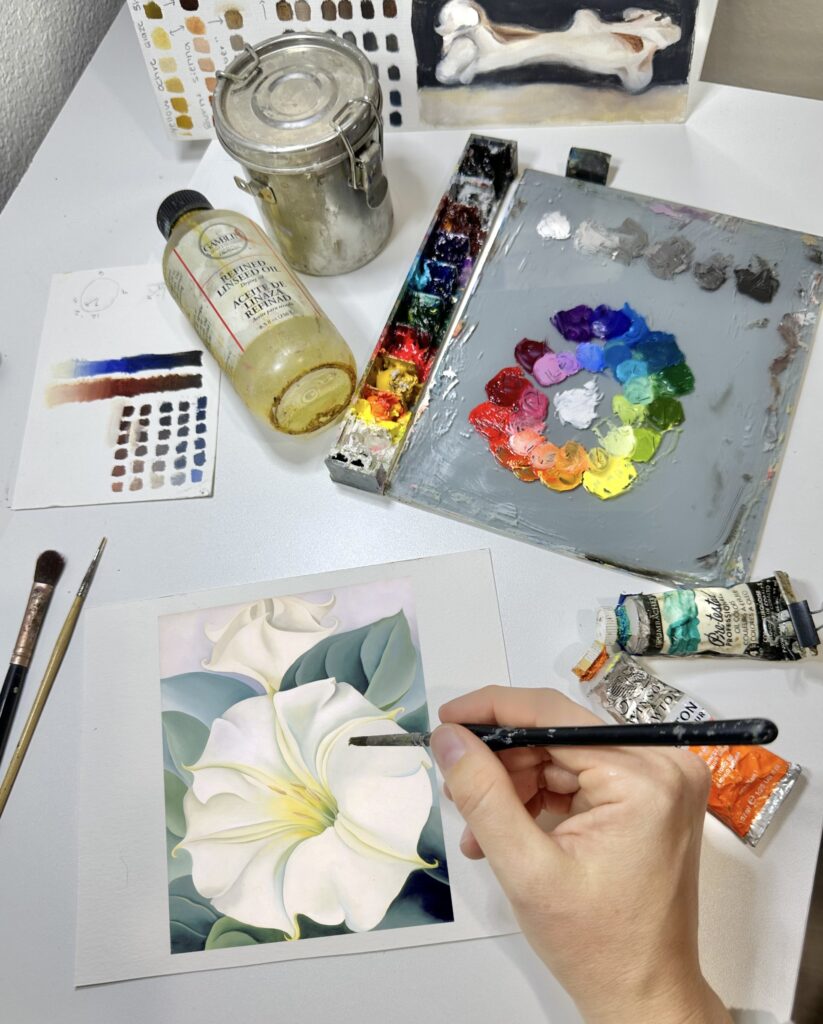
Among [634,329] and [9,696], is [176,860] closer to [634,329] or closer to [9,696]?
[9,696]

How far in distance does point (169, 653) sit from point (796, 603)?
521mm

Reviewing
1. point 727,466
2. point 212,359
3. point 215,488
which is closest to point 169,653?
point 215,488

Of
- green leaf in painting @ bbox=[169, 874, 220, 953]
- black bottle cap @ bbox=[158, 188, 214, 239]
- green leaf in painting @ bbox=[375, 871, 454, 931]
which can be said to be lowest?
green leaf in painting @ bbox=[169, 874, 220, 953]

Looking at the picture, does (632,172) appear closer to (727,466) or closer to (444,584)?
(727,466)

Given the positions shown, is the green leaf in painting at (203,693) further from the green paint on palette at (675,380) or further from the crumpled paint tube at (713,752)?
the green paint on palette at (675,380)

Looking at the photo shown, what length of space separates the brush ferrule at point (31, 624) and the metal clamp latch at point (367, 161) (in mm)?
467

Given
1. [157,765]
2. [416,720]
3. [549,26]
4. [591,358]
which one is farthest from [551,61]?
[157,765]

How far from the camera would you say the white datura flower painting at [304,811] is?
0.69 m

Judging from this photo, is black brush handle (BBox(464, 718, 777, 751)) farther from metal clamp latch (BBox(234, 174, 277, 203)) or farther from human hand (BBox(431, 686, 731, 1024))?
metal clamp latch (BBox(234, 174, 277, 203))

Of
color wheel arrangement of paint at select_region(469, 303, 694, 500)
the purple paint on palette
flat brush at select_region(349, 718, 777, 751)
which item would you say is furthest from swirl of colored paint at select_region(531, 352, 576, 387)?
flat brush at select_region(349, 718, 777, 751)

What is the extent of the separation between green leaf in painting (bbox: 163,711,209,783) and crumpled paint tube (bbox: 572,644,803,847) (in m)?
0.31

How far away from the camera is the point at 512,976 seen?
0.66 m

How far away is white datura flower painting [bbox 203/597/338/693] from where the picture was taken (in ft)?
2.54

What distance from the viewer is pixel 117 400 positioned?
91 cm
